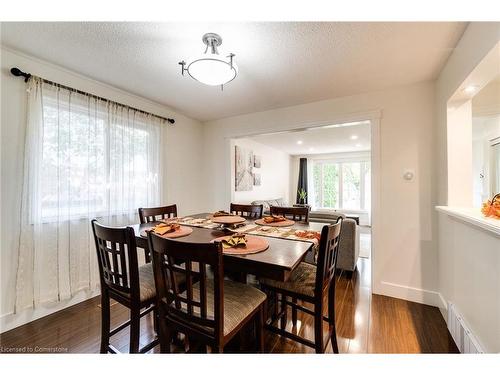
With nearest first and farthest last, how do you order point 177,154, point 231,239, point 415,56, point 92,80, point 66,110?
point 231,239 < point 415,56 < point 66,110 < point 92,80 < point 177,154

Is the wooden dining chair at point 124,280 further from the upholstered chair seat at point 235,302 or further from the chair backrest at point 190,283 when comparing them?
the upholstered chair seat at point 235,302

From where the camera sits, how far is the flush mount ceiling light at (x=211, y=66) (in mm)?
1366

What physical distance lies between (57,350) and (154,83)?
7.96 feet

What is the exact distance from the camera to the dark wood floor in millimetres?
1549

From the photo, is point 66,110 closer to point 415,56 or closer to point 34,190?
point 34,190

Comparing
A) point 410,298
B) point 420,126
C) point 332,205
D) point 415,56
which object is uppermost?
point 415,56

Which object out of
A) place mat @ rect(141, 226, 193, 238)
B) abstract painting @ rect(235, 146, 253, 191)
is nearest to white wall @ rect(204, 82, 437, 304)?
place mat @ rect(141, 226, 193, 238)

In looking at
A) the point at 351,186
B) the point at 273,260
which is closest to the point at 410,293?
the point at 273,260

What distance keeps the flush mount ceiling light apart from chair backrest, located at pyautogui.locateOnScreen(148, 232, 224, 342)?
1.09m

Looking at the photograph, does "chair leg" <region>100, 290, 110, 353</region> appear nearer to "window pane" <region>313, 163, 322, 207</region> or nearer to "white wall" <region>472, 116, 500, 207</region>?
"white wall" <region>472, 116, 500, 207</region>

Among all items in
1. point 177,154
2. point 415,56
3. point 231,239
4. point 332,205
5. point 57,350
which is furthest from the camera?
point 332,205

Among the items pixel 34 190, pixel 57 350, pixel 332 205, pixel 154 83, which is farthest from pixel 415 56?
pixel 332 205

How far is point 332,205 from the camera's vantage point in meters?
7.01

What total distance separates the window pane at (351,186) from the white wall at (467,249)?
4755 millimetres
